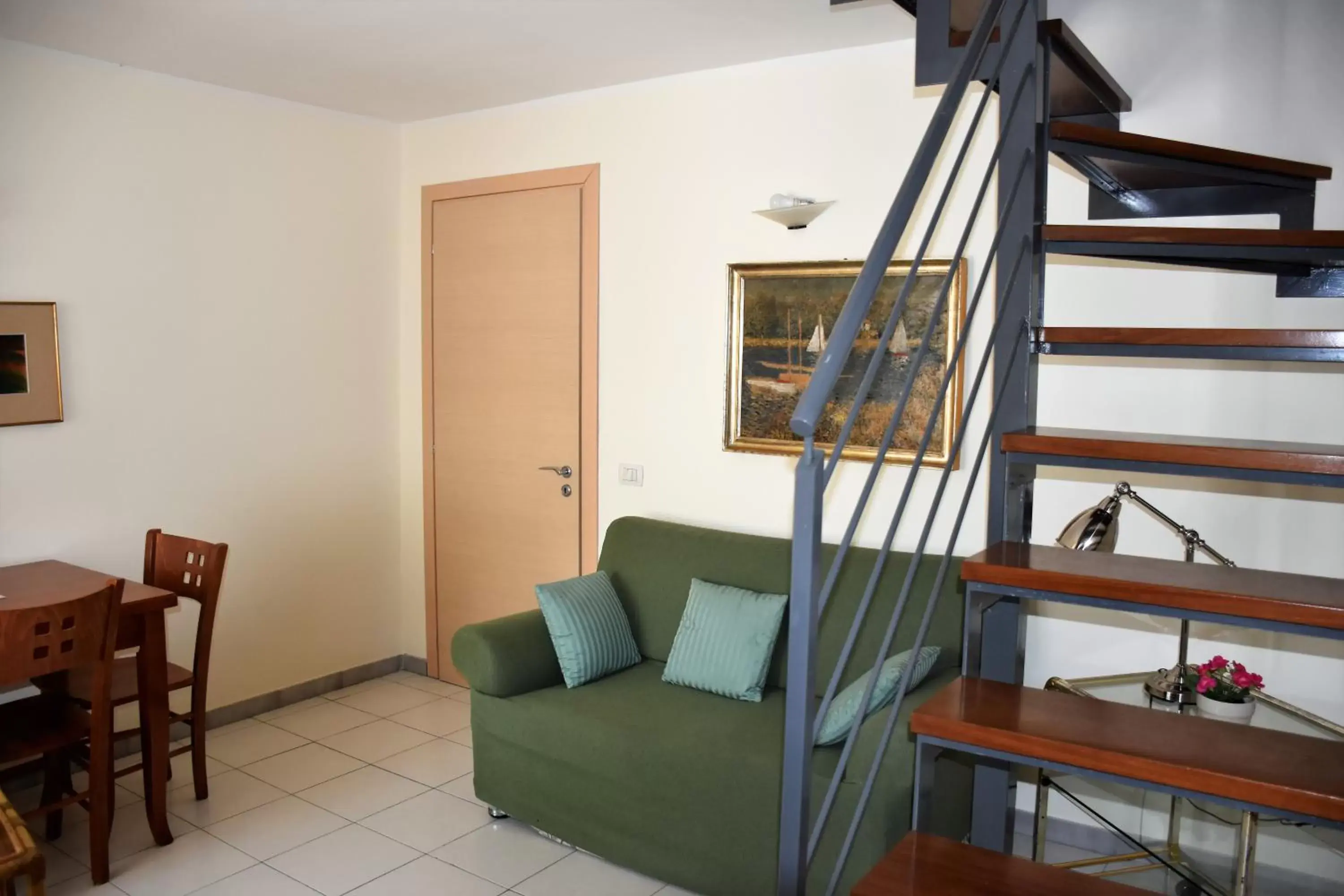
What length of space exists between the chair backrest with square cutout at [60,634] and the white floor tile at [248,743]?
3.77ft

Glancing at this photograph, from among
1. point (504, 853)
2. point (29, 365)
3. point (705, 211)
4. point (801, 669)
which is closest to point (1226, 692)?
point (801, 669)

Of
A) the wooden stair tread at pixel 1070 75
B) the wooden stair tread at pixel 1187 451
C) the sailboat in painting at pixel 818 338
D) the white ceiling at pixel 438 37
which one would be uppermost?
the white ceiling at pixel 438 37

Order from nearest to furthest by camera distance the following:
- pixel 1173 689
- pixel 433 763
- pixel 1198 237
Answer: pixel 1198 237 < pixel 1173 689 < pixel 433 763

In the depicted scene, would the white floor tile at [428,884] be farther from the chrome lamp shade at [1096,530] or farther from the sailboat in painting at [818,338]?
the sailboat in painting at [818,338]

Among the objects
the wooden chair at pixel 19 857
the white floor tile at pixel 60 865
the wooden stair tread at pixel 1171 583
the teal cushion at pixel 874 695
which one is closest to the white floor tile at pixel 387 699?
the white floor tile at pixel 60 865

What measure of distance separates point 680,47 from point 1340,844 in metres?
3.06

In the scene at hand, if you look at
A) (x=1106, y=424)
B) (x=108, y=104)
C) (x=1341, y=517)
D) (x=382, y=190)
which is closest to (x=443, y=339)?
(x=382, y=190)

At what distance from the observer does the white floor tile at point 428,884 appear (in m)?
2.92

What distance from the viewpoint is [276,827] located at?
10.8 ft

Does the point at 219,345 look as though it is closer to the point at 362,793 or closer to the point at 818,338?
the point at 362,793

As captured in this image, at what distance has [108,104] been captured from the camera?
12.2ft

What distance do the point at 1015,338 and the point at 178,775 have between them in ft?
10.9

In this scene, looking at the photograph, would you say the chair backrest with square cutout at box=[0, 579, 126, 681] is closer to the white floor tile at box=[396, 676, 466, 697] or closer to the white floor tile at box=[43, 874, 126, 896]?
the white floor tile at box=[43, 874, 126, 896]

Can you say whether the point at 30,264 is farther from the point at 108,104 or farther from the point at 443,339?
the point at 443,339
